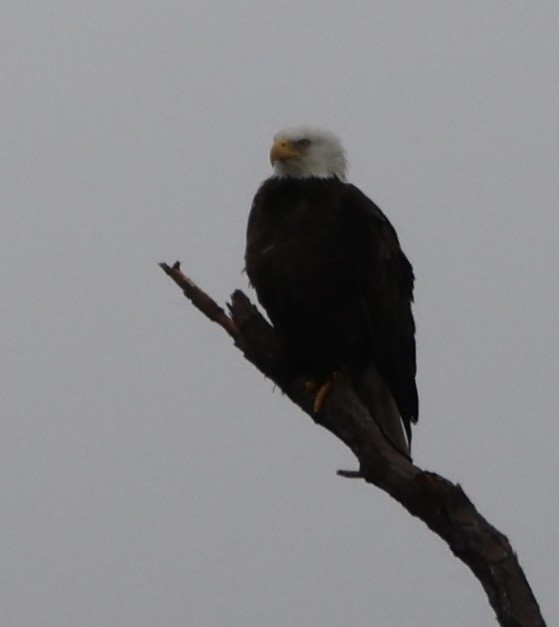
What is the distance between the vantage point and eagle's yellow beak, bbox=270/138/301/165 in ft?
22.5

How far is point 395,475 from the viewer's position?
17.1 ft


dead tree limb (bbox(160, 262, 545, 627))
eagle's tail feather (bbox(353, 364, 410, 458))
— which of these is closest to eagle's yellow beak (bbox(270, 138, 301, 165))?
dead tree limb (bbox(160, 262, 545, 627))

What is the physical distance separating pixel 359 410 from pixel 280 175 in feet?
5.43

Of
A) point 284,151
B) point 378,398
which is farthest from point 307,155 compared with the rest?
point 378,398

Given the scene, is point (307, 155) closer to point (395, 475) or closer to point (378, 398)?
point (378, 398)

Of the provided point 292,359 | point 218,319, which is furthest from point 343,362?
point 218,319

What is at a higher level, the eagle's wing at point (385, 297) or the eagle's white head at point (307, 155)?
the eagle's white head at point (307, 155)

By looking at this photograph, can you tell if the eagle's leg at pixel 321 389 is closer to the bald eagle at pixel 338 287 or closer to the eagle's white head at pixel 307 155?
the bald eagle at pixel 338 287

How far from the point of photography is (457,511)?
16.1 feet

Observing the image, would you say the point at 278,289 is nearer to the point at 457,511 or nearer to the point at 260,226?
the point at 260,226

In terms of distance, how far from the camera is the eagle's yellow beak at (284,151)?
6.86m

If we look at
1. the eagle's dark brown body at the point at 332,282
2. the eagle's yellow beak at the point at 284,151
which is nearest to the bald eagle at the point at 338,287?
the eagle's dark brown body at the point at 332,282

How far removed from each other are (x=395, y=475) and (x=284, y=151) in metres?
2.29

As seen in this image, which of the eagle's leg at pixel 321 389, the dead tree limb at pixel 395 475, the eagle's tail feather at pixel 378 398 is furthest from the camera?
the eagle's tail feather at pixel 378 398
